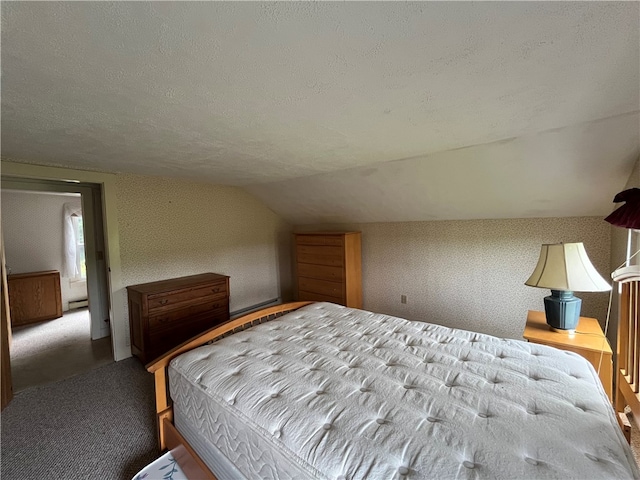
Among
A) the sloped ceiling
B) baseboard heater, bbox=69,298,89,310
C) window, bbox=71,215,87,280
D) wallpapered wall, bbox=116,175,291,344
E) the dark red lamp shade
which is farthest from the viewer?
window, bbox=71,215,87,280

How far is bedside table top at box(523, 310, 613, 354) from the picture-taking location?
167cm

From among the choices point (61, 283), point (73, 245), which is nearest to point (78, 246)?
point (73, 245)

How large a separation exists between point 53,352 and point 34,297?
1675 millimetres

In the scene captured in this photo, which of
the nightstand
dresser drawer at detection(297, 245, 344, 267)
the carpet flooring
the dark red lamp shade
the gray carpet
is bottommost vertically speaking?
the gray carpet

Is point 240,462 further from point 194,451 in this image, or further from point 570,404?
→ point 570,404

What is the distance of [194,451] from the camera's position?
1.47 m

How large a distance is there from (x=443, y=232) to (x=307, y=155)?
6.44ft

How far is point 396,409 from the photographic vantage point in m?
1.11

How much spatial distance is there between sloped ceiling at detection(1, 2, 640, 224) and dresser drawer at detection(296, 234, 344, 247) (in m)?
1.33

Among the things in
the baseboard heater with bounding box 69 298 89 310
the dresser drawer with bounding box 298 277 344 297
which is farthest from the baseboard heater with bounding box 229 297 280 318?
the baseboard heater with bounding box 69 298 89 310

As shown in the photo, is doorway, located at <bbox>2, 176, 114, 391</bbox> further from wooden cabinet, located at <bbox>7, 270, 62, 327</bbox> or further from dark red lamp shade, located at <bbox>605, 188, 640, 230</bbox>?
dark red lamp shade, located at <bbox>605, 188, 640, 230</bbox>

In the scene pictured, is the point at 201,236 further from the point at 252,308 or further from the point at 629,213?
the point at 629,213

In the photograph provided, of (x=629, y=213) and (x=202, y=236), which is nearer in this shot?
(x=629, y=213)

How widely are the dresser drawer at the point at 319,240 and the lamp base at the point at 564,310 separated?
229 cm
